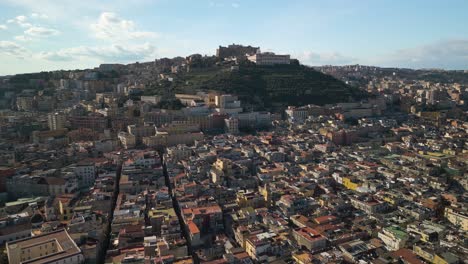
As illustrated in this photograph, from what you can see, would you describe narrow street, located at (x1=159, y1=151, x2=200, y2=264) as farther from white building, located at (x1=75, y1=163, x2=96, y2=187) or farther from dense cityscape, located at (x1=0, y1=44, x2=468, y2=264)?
white building, located at (x1=75, y1=163, x2=96, y2=187)

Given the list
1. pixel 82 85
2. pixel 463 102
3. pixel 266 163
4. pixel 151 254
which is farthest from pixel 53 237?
pixel 463 102

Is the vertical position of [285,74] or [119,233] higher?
[285,74]

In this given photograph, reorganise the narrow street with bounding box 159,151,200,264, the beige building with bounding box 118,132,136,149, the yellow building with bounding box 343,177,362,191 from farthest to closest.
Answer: the beige building with bounding box 118,132,136,149 → the yellow building with bounding box 343,177,362,191 → the narrow street with bounding box 159,151,200,264

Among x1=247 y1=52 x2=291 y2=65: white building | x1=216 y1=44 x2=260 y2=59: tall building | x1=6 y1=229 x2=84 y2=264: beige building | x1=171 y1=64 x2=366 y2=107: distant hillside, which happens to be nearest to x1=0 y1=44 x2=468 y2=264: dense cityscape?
x1=6 y1=229 x2=84 y2=264: beige building

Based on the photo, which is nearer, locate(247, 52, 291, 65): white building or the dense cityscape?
the dense cityscape

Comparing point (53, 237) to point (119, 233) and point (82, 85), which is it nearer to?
point (119, 233)

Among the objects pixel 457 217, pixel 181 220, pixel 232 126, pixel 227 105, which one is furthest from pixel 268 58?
pixel 181 220
